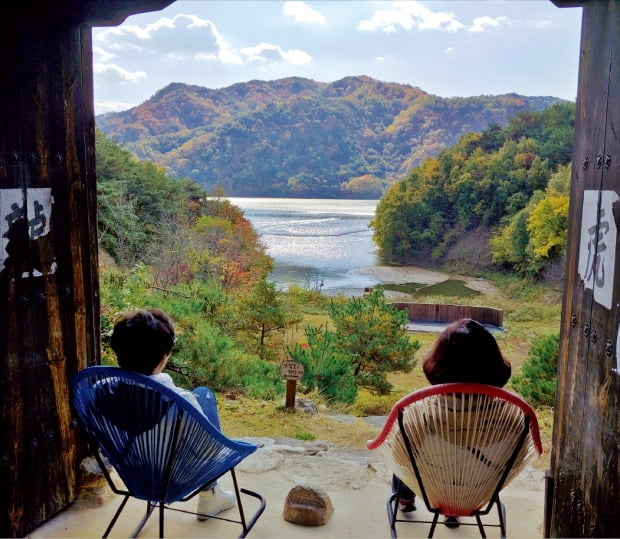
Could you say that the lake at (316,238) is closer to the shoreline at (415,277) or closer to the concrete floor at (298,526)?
the shoreline at (415,277)

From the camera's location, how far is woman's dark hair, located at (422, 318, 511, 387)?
4.75ft

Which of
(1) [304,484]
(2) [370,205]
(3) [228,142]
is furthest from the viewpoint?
(3) [228,142]

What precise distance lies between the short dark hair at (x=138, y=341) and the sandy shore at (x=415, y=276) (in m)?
6.14

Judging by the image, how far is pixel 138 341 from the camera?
5.08ft

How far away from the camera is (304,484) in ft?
6.77

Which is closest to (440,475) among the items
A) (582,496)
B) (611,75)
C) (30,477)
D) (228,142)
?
(582,496)

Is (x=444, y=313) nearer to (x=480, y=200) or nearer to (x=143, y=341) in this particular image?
(x=480, y=200)

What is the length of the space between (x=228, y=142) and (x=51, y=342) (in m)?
7.55

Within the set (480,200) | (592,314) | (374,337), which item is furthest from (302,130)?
(592,314)

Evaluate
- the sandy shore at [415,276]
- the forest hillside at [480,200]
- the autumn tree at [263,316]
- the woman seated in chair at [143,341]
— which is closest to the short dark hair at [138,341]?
the woman seated in chair at [143,341]

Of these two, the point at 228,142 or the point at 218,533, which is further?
the point at 228,142

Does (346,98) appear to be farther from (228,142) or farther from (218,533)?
(218,533)

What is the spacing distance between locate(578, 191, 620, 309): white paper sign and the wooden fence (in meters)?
4.77

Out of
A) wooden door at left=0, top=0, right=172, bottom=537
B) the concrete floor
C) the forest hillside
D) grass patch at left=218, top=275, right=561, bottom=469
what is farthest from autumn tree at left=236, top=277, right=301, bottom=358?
wooden door at left=0, top=0, right=172, bottom=537
